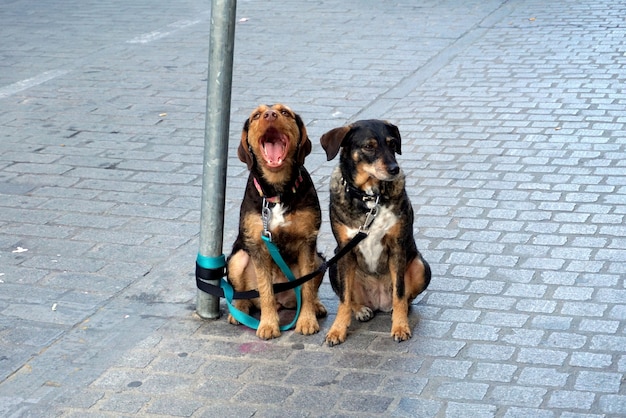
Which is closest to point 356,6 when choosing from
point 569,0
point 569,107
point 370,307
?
point 569,0

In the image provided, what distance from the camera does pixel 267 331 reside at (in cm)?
545

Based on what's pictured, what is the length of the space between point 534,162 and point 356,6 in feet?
25.6

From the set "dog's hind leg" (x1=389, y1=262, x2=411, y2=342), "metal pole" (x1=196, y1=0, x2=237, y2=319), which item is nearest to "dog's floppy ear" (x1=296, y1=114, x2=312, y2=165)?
"metal pole" (x1=196, y1=0, x2=237, y2=319)

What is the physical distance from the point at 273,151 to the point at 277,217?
36cm

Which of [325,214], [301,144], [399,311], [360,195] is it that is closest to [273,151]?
[301,144]

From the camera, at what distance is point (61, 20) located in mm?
14711

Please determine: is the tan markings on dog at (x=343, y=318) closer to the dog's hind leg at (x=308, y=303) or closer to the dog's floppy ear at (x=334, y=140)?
the dog's hind leg at (x=308, y=303)

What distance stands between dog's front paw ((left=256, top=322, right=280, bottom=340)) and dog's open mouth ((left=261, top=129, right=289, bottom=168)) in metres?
0.93

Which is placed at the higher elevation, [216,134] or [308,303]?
[216,134]

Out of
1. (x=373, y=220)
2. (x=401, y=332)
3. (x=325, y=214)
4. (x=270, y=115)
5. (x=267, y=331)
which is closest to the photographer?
(x=270, y=115)

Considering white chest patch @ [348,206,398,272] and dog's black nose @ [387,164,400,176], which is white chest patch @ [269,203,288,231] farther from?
dog's black nose @ [387,164,400,176]

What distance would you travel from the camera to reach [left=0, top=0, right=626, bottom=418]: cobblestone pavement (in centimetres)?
490

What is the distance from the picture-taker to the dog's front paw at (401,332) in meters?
5.32

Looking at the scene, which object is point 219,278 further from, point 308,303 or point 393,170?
point 393,170
